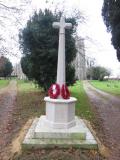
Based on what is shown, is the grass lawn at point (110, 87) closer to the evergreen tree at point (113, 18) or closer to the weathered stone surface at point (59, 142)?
the evergreen tree at point (113, 18)

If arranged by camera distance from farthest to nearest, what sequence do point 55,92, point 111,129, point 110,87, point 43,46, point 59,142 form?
point 110,87 < point 43,46 < point 111,129 < point 55,92 < point 59,142

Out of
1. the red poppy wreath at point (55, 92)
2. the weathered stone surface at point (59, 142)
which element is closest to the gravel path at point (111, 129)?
the weathered stone surface at point (59, 142)

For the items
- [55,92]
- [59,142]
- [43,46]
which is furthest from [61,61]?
[43,46]

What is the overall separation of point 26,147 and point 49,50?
36.4ft

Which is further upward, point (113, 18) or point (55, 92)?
point (113, 18)

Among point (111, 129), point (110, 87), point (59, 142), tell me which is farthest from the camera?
point (110, 87)

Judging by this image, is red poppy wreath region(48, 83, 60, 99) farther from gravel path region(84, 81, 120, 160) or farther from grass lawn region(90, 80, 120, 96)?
grass lawn region(90, 80, 120, 96)

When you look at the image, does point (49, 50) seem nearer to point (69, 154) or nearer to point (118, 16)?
point (118, 16)

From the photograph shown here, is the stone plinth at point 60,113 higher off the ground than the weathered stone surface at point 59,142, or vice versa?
the stone plinth at point 60,113

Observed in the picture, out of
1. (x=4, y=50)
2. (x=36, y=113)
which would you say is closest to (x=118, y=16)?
(x=4, y=50)

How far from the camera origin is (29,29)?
1903 cm

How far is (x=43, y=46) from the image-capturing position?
61.4ft

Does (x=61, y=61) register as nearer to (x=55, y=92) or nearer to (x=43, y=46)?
(x=55, y=92)

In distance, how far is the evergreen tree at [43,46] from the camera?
18.6 meters
